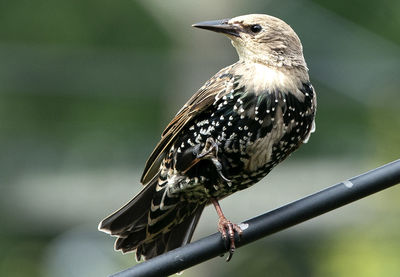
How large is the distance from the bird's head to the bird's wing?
0.12 meters

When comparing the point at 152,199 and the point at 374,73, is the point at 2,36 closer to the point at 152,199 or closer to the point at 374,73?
the point at 374,73

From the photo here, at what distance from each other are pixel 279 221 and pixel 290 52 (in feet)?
4.39

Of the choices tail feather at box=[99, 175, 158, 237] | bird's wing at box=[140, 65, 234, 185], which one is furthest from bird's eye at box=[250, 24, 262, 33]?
tail feather at box=[99, 175, 158, 237]

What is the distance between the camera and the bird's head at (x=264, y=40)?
15.1 ft

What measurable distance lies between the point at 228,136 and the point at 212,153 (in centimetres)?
13

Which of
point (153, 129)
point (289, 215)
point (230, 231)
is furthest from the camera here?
point (153, 129)

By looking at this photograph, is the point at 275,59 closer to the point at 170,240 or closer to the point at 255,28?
the point at 255,28

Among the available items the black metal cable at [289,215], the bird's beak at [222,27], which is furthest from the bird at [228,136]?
the black metal cable at [289,215]

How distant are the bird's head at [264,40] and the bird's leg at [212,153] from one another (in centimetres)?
43

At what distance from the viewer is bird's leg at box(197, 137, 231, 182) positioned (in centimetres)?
450

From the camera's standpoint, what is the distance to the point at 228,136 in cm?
445

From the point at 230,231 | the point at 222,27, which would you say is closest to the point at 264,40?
the point at 222,27

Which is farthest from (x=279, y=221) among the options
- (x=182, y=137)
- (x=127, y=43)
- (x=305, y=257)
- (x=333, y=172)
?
(x=127, y=43)

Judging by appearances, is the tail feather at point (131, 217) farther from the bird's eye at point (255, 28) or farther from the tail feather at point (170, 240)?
the bird's eye at point (255, 28)
